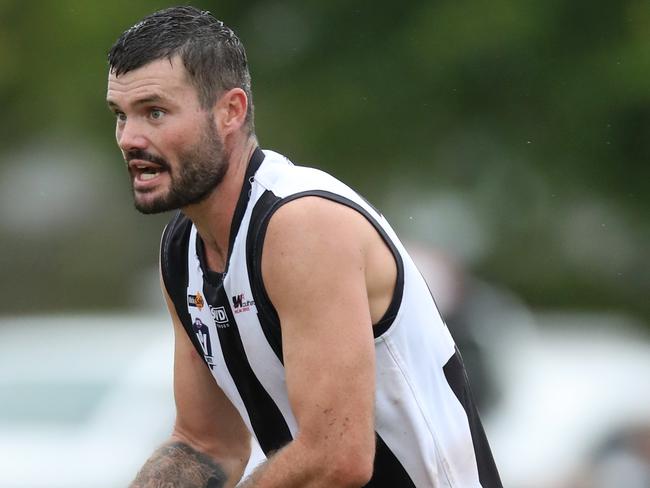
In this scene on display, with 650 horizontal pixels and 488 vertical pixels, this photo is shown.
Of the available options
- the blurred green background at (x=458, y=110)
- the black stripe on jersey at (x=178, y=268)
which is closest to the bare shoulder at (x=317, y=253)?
the black stripe on jersey at (x=178, y=268)

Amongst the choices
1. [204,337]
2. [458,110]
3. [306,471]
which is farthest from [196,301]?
[458,110]

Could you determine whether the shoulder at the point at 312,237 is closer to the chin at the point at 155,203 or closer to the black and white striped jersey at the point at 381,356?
the black and white striped jersey at the point at 381,356

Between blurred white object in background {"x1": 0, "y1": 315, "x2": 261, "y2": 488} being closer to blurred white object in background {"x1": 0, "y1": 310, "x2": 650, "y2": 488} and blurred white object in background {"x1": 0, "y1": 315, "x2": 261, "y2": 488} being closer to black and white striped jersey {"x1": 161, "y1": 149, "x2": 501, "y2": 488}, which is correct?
blurred white object in background {"x1": 0, "y1": 310, "x2": 650, "y2": 488}

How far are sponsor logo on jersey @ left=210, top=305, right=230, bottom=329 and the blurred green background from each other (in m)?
5.74

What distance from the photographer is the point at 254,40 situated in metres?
10.1

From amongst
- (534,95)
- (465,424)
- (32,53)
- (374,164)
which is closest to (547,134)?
(534,95)

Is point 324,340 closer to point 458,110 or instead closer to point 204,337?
point 204,337

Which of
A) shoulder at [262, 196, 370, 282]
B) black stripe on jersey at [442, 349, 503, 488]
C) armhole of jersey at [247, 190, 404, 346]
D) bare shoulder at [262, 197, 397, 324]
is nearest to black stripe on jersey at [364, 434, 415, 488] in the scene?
black stripe on jersey at [442, 349, 503, 488]

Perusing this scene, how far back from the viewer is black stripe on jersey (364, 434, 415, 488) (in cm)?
404

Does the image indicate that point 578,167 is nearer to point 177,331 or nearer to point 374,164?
point 374,164

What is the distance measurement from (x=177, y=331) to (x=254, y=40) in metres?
5.79

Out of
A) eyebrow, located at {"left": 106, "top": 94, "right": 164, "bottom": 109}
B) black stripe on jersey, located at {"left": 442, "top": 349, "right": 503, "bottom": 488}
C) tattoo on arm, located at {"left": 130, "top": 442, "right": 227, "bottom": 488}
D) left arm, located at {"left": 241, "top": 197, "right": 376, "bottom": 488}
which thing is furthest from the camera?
tattoo on arm, located at {"left": 130, "top": 442, "right": 227, "bottom": 488}

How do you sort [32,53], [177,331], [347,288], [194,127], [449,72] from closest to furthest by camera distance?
[347,288]
[194,127]
[177,331]
[449,72]
[32,53]

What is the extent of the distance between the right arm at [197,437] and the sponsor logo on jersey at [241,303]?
552 mm
